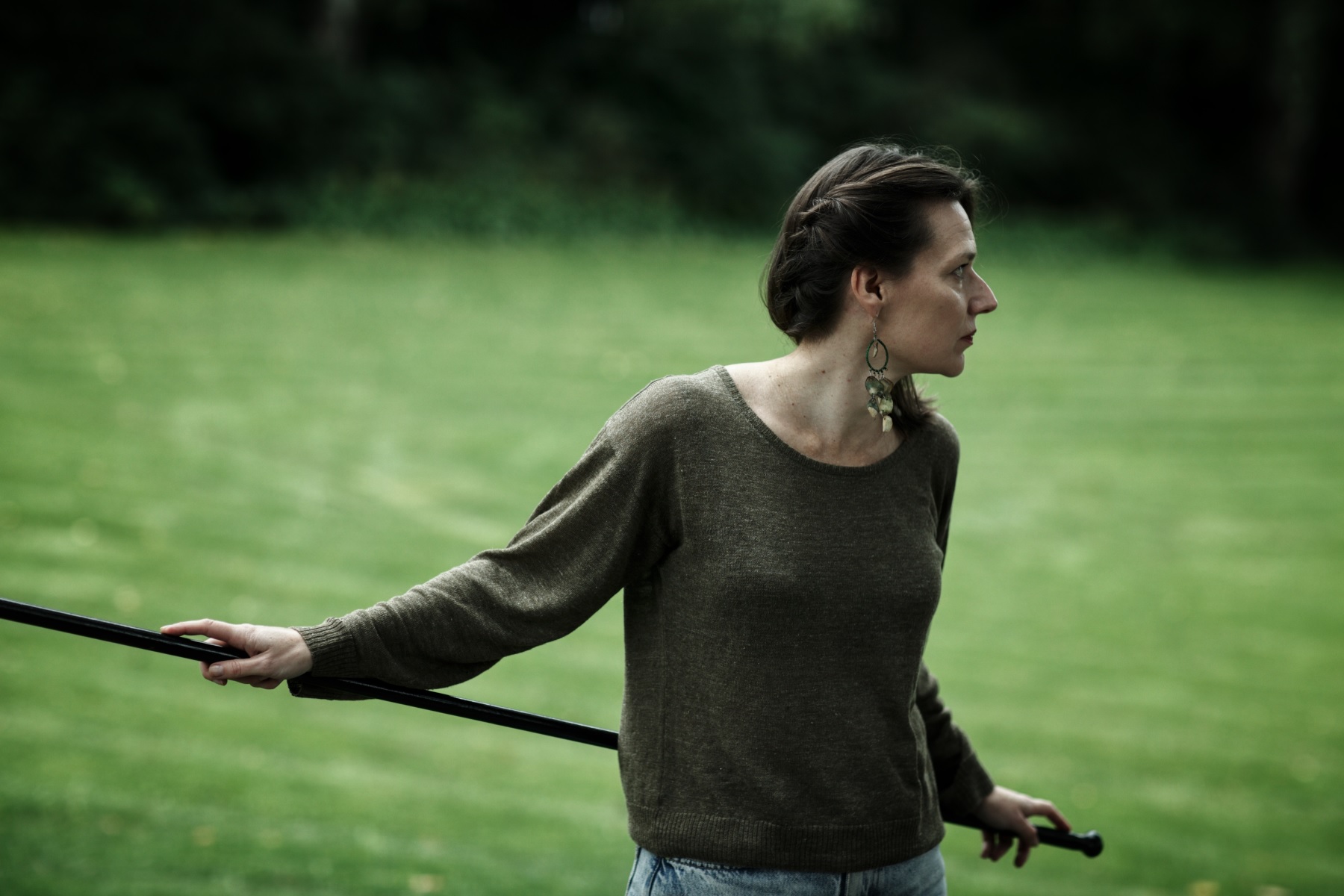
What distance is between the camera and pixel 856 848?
84.4 inches

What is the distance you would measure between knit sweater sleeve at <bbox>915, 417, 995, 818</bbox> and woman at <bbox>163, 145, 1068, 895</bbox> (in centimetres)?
25

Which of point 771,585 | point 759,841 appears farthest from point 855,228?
point 759,841

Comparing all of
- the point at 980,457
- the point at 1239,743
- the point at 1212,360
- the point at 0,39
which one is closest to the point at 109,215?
the point at 0,39

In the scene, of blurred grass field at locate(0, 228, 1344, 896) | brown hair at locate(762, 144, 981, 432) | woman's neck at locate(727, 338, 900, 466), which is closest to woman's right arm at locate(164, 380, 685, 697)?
woman's neck at locate(727, 338, 900, 466)

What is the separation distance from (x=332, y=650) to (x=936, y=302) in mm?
1012

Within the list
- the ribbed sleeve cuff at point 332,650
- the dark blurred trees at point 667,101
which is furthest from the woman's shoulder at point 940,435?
the dark blurred trees at point 667,101

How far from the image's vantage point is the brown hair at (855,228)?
85.0 inches

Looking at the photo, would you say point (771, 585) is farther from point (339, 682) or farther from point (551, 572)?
point (339, 682)

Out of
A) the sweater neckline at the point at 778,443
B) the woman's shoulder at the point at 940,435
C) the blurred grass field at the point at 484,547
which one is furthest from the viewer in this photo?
the blurred grass field at the point at 484,547

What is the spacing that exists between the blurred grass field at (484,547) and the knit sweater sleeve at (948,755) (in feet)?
8.69

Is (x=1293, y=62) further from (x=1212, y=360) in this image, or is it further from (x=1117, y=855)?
(x=1117, y=855)

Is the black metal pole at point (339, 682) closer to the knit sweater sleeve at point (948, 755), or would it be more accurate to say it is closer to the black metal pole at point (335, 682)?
the black metal pole at point (335, 682)

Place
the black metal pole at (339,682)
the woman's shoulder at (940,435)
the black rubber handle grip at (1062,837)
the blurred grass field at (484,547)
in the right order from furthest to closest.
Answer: the blurred grass field at (484,547) < the black rubber handle grip at (1062,837) < the woman's shoulder at (940,435) < the black metal pole at (339,682)

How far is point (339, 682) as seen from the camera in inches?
80.8
